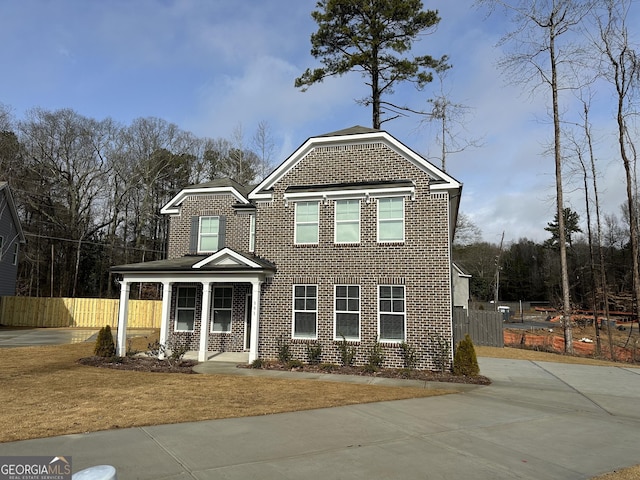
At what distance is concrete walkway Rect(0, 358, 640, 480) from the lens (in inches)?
198

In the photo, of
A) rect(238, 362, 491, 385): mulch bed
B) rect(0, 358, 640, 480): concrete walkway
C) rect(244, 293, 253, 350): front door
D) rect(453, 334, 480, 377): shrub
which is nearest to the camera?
rect(0, 358, 640, 480): concrete walkway

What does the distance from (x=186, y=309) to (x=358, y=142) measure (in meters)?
8.84

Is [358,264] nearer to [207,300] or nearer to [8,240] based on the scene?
[207,300]

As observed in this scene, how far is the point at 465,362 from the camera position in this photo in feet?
40.1

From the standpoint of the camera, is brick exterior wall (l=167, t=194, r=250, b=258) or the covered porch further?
brick exterior wall (l=167, t=194, r=250, b=258)

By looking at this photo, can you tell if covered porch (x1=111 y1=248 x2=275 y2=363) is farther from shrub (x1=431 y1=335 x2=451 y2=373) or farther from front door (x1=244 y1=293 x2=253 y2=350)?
shrub (x1=431 y1=335 x2=451 y2=373)

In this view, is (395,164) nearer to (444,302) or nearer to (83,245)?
(444,302)

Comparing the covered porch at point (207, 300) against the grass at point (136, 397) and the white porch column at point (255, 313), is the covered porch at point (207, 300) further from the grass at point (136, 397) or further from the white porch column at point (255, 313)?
the grass at point (136, 397)

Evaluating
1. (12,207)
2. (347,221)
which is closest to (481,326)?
(347,221)

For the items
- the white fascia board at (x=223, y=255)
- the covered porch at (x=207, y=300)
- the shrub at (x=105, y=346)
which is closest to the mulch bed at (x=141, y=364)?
the shrub at (x=105, y=346)

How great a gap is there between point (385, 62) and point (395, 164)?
1373 cm

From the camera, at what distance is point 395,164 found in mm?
14359

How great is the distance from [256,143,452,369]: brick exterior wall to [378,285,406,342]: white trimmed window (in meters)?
0.17

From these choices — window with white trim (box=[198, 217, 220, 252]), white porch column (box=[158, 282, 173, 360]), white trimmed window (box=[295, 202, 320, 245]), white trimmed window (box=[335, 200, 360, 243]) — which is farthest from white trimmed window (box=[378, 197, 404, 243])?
white porch column (box=[158, 282, 173, 360])
